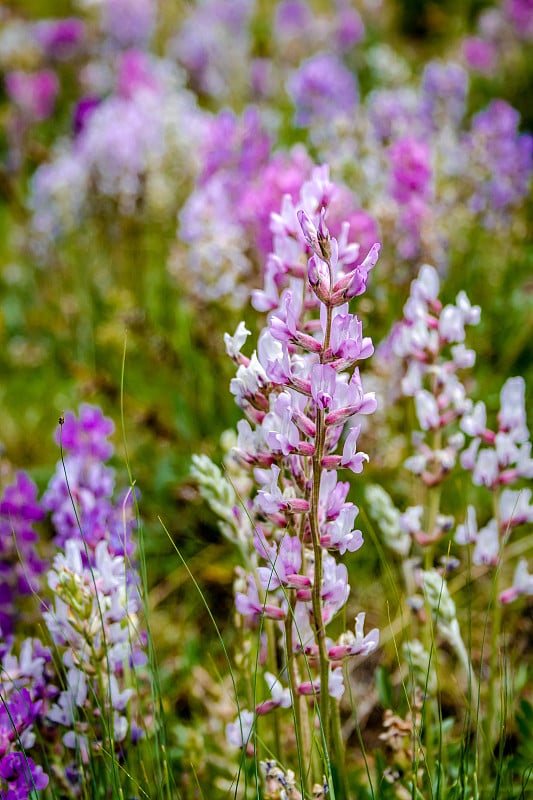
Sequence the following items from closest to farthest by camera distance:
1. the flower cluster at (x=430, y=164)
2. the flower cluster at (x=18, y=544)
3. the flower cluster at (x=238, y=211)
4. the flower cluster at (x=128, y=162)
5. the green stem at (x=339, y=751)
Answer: the green stem at (x=339, y=751) → the flower cluster at (x=18, y=544) → the flower cluster at (x=238, y=211) → the flower cluster at (x=430, y=164) → the flower cluster at (x=128, y=162)

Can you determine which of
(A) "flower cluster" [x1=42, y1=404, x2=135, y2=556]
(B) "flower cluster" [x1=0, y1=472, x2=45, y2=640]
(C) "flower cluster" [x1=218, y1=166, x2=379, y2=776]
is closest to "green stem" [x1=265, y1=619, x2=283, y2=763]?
(C) "flower cluster" [x1=218, y1=166, x2=379, y2=776]

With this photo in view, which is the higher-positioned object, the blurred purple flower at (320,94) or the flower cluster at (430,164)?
the blurred purple flower at (320,94)

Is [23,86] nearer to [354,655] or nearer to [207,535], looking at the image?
[207,535]

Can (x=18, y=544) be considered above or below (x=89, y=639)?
above

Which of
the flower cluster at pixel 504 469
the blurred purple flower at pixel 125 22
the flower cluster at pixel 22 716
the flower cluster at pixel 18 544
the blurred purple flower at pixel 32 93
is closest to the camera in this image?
the flower cluster at pixel 22 716

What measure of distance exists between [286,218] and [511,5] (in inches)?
276

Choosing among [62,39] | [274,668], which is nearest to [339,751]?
[274,668]

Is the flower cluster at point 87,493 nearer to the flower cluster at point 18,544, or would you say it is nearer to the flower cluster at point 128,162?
the flower cluster at point 18,544

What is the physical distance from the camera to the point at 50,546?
251 centimetres

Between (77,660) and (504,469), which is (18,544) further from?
(504,469)

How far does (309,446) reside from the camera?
40.1 inches

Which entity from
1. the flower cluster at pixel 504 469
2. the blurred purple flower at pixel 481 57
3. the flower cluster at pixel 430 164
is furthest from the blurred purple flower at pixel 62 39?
the flower cluster at pixel 504 469

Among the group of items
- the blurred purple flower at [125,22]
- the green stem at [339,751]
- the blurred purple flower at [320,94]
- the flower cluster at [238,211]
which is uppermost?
the blurred purple flower at [125,22]

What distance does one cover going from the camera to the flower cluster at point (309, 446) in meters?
0.99
